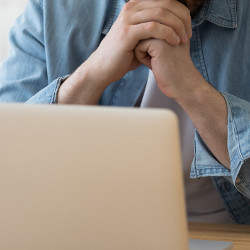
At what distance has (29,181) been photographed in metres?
0.45

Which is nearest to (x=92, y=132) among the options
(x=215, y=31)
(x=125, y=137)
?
(x=125, y=137)

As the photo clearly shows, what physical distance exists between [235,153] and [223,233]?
144mm

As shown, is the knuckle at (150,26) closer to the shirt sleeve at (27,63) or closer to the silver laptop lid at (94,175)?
the shirt sleeve at (27,63)

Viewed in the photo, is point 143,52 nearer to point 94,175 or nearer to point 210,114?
point 210,114

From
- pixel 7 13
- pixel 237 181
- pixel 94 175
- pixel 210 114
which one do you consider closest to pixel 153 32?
pixel 210 114

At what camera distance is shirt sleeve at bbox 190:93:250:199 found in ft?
2.93

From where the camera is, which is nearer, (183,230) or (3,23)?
(183,230)

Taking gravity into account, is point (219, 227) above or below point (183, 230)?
below

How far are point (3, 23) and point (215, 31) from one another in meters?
1.26

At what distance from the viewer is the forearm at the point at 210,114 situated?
3.14 feet

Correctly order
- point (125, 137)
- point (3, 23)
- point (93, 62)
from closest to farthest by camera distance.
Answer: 1. point (125, 137)
2. point (93, 62)
3. point (3, 23)

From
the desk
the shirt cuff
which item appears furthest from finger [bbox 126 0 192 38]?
the desk

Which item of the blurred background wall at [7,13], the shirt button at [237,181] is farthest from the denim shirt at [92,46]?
the blurred background wall at [7,13]

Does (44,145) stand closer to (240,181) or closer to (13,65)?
(240,181)
